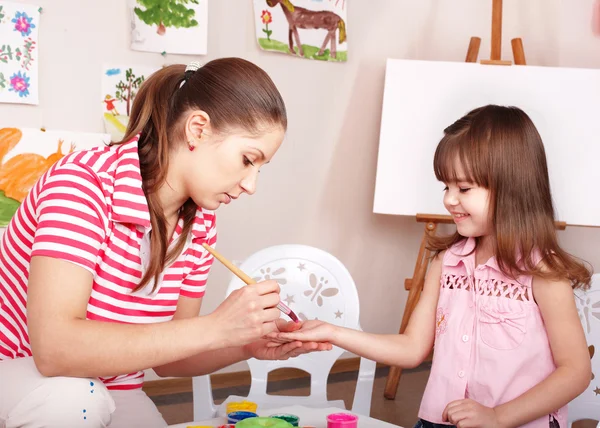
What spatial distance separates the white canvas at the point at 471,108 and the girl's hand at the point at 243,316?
56.3 inches

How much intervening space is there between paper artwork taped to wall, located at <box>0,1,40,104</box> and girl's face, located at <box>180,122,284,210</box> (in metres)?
1.18

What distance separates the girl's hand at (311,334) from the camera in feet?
4.30

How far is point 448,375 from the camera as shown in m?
1.47

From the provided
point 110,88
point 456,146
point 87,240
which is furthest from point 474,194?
point 110,88

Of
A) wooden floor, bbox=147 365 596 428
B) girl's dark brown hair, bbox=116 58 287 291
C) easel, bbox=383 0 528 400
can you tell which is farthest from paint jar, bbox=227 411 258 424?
easel, bbox=383 0 528 400

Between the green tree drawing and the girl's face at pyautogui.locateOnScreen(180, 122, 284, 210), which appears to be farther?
the green tree drawing

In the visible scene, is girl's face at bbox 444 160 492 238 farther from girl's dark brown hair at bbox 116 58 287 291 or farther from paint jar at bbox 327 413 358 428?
paint jar at bbox 327 413 358 428

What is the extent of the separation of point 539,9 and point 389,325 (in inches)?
59.5

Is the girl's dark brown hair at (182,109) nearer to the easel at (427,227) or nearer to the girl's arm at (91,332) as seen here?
the girl's arm at (91,332)

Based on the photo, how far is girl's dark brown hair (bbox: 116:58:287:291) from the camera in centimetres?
118

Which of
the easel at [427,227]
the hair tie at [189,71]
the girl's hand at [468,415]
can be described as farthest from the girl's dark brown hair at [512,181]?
the easel at [427,227]

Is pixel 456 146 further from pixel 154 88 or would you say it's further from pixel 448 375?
pixel 154 88

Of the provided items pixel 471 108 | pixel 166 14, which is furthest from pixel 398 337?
pixel 166 14

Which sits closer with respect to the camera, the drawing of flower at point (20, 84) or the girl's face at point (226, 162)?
the girl's face at point (226, 162)
